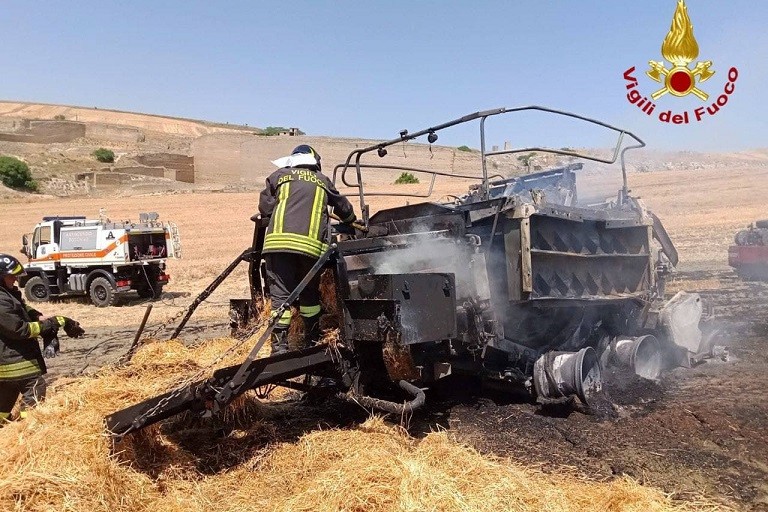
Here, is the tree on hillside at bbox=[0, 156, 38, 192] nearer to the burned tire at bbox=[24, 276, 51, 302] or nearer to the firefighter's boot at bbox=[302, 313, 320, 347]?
the burned tire at bbox=[24, 276, 51, 302]

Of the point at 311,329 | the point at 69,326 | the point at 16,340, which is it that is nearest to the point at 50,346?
the point at 69,326

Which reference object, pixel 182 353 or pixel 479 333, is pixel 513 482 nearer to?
pixel 479 333

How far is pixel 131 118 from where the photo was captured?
81500 mm

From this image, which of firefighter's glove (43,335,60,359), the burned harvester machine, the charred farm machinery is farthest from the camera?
the charred farm machinery

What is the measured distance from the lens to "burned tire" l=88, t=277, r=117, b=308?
15.5 metres

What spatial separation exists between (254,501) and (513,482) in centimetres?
157

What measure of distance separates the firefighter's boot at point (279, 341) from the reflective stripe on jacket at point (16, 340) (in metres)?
1.79

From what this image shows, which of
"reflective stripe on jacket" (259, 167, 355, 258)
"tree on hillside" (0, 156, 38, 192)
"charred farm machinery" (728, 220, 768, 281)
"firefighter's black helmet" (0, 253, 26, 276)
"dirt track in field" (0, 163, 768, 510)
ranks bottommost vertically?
"dirt track in field" (0, 163, 768, 510)

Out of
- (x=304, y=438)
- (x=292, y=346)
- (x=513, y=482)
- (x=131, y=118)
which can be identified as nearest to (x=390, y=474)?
(x=513, y=482)

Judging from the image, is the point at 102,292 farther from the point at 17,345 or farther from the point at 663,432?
the point at 663,432

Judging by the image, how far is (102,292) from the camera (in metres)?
15.7

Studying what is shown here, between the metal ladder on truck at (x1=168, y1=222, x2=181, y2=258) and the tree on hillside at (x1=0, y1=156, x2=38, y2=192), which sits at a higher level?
the tree on hillside at (x1=0, y1=156, x2=38, y2=192)

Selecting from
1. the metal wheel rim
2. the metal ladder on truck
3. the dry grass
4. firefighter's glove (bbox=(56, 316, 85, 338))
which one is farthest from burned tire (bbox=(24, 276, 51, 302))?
the dry grass

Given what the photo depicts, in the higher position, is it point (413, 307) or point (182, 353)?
point (413, 307)
